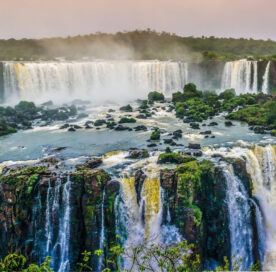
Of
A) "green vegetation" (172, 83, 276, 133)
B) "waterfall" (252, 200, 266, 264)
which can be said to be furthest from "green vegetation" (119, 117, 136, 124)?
"waterfall" (252, 200, 266, 264)

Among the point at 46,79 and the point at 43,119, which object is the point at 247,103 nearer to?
the point at 43,119

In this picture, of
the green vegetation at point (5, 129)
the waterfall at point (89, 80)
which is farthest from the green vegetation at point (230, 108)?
the green vegetation at point (5, 129)

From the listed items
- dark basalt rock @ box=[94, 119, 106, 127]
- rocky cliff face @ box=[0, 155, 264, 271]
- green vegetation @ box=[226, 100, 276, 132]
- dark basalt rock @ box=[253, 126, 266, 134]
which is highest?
green vegetation @ box=[226, 100, 276, 132]

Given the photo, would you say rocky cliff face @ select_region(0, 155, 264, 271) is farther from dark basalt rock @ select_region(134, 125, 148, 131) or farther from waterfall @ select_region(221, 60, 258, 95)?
waterfall @ select_region(221, 60, 258, 95)

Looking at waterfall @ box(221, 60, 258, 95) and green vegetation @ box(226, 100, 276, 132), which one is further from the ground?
waterfall @ box(221, 60, 258, 95)

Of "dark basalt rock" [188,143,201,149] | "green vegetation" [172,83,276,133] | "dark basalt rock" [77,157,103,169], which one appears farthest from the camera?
"green vegetation" [172,83,276,133]
